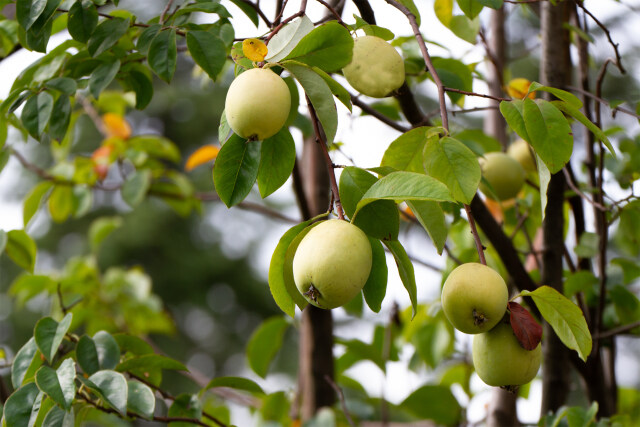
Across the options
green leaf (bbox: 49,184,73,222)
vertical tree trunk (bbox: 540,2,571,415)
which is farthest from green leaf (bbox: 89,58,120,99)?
green leaf (bbox: 49,184,73,222)

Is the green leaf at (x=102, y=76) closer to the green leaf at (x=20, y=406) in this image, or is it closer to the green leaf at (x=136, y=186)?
the green leaf at (x=20, y=406)

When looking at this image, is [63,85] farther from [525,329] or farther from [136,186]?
[136,186]

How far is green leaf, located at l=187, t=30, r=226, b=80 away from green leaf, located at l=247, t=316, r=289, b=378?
64cm

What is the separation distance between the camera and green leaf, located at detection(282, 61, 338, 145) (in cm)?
50

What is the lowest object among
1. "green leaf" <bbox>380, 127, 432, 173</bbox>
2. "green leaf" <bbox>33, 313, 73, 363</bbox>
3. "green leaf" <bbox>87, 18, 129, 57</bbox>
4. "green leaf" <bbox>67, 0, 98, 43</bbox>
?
"green leaf" <bbox>33, 313, 73, 363</bbox>

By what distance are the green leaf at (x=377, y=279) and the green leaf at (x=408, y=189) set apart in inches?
3.5

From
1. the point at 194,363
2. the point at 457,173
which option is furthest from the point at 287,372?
the point at 457,173

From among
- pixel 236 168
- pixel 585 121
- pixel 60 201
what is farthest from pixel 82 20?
pixel 60 201

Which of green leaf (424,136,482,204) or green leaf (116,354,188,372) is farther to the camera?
green leaf (116,354,188,372)

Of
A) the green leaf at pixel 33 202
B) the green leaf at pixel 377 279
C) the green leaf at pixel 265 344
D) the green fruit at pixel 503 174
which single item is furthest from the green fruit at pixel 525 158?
the green leaf at pixel 33 202

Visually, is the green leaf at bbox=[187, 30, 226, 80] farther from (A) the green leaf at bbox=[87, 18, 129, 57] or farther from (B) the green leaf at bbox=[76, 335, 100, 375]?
(B) the green leaf at bbox=[76, 335, 100, 375]

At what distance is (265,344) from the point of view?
4.00 ft

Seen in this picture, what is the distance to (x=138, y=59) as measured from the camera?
30.7 inches

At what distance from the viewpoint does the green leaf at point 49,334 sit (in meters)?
0.66
